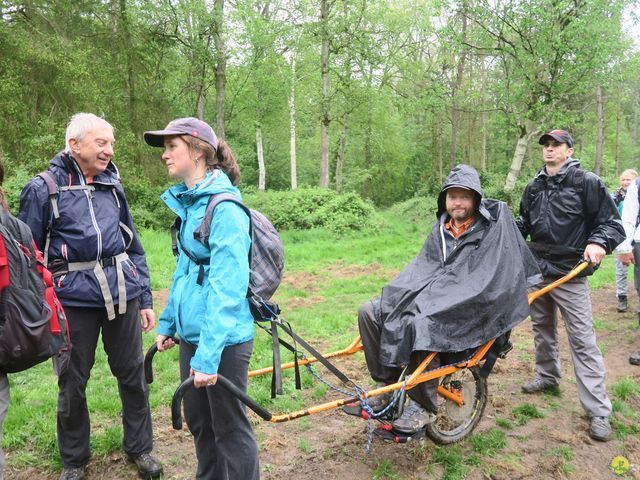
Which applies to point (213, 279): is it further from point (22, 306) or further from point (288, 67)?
point (288, 67)

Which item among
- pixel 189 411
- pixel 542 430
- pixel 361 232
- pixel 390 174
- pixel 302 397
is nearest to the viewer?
pixel 189 411

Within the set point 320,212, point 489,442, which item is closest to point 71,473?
point 489,442

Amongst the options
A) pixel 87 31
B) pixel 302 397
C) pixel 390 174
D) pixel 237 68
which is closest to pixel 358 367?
pixel 302 397

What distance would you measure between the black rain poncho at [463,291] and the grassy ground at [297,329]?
938mm

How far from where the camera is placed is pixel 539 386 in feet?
15.5

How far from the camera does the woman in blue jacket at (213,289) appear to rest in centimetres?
236

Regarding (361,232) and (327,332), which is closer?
(327,332)

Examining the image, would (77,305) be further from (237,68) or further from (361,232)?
(237,68)

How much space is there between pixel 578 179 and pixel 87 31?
16.2 metres

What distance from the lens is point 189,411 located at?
278 cm

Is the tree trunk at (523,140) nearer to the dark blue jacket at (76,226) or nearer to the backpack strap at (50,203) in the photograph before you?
the dark blue jacket at (76,226)

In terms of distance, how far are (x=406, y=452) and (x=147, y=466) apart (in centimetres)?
181

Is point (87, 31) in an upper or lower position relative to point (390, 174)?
upper

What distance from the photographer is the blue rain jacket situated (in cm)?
234
